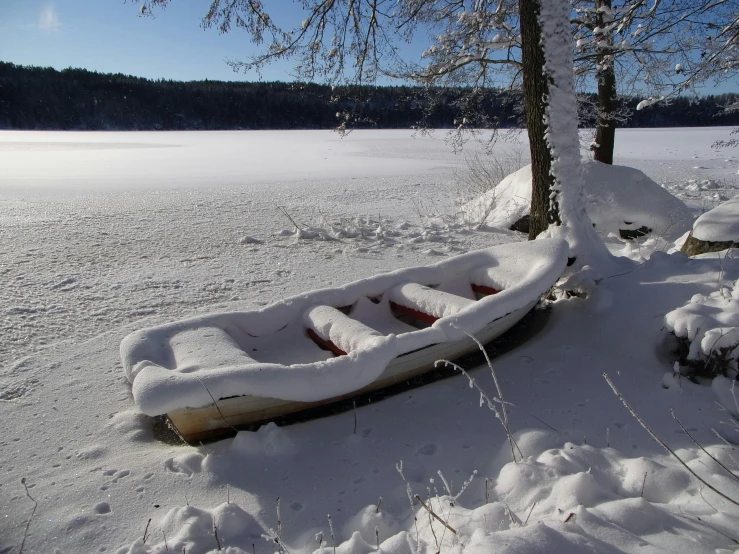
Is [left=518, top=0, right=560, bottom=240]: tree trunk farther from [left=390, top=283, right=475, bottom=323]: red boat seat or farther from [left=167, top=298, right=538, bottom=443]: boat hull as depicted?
[left=167, top=298, right=538, bottom=443]: boat hull

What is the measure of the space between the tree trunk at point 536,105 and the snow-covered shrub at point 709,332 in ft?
4.84

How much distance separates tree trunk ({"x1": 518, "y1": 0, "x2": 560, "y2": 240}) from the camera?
155 inches

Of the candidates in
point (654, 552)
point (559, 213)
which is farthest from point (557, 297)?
point (654, 552)

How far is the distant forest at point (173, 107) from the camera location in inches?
1889

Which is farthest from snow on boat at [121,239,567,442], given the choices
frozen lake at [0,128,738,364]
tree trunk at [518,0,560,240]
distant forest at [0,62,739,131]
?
distant forest at [0,62,739,131]

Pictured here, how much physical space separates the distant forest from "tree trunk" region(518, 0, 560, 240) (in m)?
42.6

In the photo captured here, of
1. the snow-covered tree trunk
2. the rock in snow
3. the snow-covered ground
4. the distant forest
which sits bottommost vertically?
the snow-covered ground

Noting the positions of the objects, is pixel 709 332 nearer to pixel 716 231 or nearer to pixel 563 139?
pixel 716 231

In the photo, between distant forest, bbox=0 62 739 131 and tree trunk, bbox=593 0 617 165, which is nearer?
tree trunk, bbox=593 0 617 165

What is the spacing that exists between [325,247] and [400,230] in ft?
4.32

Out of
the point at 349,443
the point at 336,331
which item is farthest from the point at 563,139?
the point at 349,443

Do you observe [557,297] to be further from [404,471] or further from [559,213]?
[404,471]

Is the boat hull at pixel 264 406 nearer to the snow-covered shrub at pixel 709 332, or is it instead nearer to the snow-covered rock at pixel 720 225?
the snow-covered shrub at pixel 709 332

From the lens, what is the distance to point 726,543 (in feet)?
4.81
